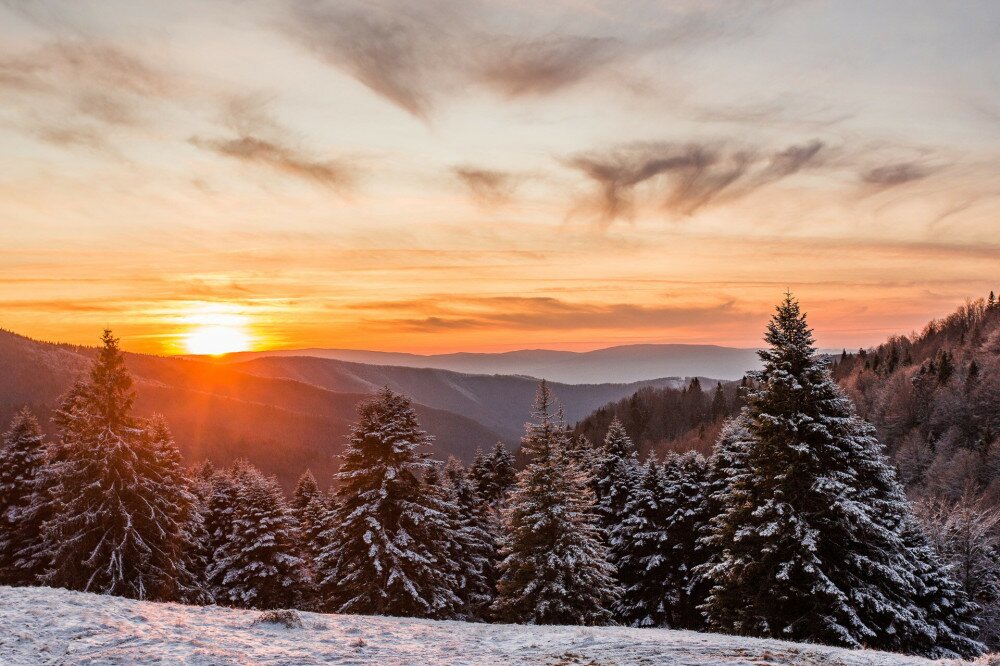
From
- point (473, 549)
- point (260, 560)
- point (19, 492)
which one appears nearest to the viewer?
point (19, 492)

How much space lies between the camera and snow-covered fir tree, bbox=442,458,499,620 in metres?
37.1

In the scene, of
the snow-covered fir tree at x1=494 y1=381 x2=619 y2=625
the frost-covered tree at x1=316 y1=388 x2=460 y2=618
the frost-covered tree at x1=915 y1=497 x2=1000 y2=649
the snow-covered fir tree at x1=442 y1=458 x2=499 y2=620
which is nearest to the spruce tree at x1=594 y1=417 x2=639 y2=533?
the snow-covered fir tree at x1=442 y1=458 x2=499 y2=620

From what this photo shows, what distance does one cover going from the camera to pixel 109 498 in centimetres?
2439

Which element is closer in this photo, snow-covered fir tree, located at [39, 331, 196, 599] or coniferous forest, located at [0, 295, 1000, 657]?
coniferous forest, located at [0, 295, 1000, 657]

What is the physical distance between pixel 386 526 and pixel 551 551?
724cm

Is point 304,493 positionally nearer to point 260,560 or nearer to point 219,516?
point 219,516

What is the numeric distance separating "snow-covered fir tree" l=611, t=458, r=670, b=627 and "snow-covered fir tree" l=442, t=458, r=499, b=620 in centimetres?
793

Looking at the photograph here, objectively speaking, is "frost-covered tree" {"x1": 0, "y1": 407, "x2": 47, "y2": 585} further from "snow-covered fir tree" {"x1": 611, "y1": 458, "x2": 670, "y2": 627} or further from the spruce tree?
the spruce tree

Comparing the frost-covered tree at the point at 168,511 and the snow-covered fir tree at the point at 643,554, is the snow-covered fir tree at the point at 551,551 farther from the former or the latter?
the frost-covered tree at the point at 168,511

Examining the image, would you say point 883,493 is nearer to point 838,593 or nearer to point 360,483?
point 838,593

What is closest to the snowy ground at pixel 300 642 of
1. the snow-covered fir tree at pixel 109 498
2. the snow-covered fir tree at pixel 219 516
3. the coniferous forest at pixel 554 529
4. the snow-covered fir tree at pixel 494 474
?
the coniferous forest at pixel 554 529

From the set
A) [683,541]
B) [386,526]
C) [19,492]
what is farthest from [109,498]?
[683,541]

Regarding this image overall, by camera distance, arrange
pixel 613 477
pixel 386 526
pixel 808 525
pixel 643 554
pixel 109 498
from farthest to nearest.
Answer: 1. pixel 613 477
2. pixel 643 554
3. pixel 386 526
4. pixel 109 498
5. pixel 808 525

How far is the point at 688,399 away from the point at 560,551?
15276 cm
